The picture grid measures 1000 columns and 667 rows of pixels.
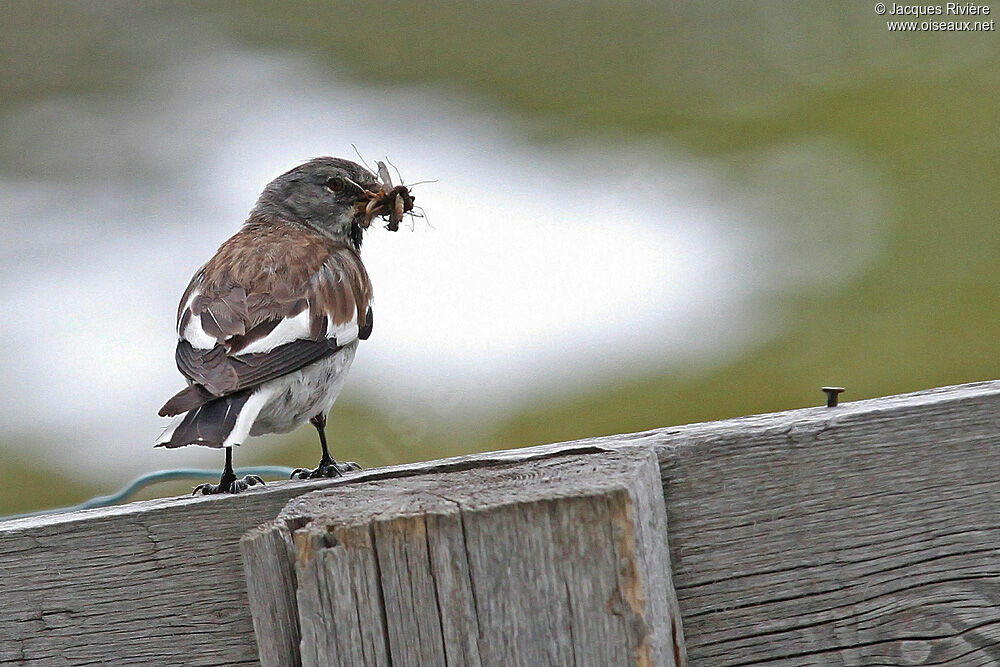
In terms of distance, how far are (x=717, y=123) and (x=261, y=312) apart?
17.0 feet

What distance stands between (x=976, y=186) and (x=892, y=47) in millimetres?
1485

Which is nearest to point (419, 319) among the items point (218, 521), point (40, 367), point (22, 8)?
point (40, 367)

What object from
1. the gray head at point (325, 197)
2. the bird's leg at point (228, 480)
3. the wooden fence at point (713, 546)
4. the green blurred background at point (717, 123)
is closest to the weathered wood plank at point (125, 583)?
the wooden fence at point (713, 546)

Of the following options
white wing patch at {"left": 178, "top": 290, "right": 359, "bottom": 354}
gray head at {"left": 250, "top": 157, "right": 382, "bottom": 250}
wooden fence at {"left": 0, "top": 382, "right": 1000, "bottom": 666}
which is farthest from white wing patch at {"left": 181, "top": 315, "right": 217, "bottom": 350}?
gray head at {"left": 250, "top": 157, "right": 382, "bottom": 250}

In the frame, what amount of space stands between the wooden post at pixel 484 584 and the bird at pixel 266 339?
0.70 meters

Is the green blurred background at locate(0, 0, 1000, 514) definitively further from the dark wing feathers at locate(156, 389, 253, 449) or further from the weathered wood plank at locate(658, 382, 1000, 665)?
the weathered wood plank at locate(658, 382, 1000, 665)

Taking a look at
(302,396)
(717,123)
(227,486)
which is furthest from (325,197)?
(717,123)

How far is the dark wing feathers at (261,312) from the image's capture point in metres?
2.41

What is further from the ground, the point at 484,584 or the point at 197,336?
the point at 197,336

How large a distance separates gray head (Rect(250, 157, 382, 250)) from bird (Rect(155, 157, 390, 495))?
0.20 meters

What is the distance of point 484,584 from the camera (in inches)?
49.6

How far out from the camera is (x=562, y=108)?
7.94m

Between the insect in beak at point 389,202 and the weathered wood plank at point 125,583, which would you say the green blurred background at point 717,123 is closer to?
the insect in beak at point 389,202

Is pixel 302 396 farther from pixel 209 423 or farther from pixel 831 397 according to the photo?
pixel 831 397
